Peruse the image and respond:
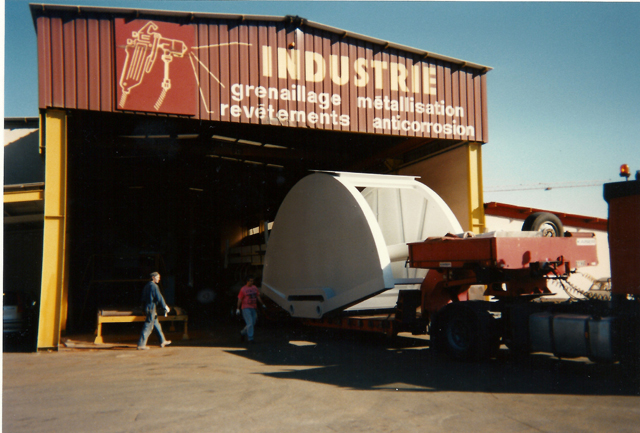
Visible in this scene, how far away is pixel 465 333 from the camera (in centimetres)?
863

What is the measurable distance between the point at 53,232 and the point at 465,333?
8473mm

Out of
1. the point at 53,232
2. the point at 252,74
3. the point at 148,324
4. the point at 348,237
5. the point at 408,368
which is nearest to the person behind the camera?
the point at 408,368

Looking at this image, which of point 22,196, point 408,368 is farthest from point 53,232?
point 408,368

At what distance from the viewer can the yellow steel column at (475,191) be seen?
47.4 feet

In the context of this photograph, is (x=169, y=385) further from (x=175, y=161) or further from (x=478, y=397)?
(x=175, y=161)

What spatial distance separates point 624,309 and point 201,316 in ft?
50.8

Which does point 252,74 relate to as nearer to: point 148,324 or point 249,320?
point 249,320

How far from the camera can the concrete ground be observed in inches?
208

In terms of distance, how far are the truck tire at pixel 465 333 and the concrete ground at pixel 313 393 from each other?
231 millimetres

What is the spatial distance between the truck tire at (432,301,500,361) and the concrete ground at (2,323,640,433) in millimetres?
231

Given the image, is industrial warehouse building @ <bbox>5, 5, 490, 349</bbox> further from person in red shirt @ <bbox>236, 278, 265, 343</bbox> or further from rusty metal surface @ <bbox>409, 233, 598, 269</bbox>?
rusty metal surface @ <bbox>409, 233, 598, 269</bbox>

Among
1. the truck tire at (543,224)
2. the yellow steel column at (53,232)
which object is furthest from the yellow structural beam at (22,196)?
the truck tire at (543,224)

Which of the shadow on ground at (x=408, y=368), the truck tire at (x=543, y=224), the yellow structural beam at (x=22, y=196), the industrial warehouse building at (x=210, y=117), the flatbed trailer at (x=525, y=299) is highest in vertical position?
the industrial warehouse building at (x=210, y=117)

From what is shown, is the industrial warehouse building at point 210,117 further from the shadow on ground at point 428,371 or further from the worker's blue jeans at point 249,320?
the shadow on ground at point 428,371
